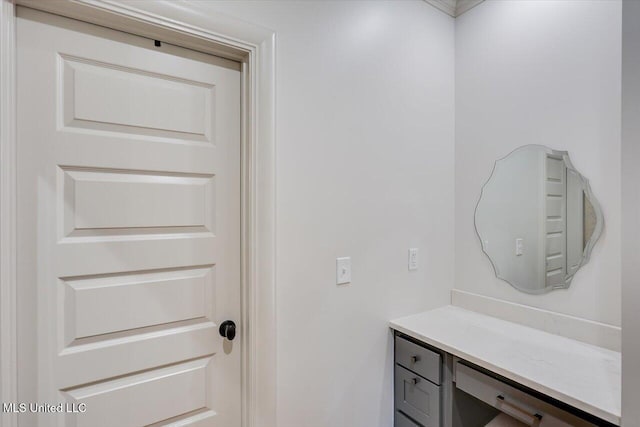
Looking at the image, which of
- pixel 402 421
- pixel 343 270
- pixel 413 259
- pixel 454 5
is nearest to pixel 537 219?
pixel 413 259

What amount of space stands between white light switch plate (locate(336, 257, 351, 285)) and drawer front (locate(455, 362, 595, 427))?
0.61m

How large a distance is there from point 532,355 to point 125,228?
1655 millimetres

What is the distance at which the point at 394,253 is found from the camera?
174cm

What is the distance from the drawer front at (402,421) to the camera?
163 centimetres

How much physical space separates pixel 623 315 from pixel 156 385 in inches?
60.6

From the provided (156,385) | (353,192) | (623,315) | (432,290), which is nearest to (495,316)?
(432,290)

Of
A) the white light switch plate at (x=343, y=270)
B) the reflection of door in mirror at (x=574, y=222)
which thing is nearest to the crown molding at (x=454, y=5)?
the reflection of door in mirror at (x=574, y=222)

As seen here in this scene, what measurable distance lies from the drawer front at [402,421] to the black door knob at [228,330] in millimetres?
1012

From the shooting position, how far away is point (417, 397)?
5.23 feet

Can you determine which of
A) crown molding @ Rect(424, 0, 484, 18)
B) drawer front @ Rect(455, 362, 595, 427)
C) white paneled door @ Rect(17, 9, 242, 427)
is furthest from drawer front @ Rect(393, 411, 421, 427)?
crown molding @ Rect(424, 0, 484, 18)

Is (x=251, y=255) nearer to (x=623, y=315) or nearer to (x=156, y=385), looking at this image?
(x=156, y=385)

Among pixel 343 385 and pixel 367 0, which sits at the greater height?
pixel 367 0

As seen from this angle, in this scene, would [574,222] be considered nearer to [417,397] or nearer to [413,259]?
[413,259]

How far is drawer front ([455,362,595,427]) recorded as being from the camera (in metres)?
1.11
